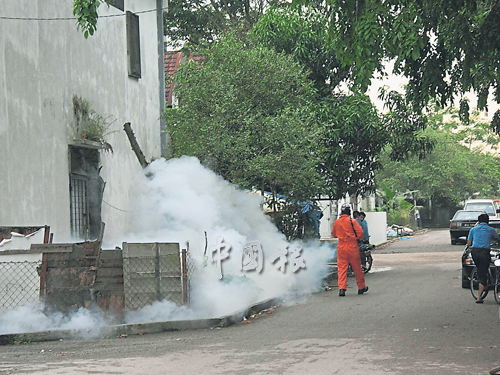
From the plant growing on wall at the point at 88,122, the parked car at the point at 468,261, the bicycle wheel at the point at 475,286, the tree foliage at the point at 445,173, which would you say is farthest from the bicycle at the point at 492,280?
the tree foliage at the point at 445,173

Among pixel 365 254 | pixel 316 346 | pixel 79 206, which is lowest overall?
pixel 316 346

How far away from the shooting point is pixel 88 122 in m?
15.4

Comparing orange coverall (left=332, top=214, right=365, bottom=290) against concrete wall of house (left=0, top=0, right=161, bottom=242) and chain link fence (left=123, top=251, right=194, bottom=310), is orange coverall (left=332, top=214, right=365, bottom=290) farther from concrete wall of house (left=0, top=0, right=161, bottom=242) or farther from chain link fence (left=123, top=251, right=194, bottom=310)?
concrete wall of house (left=0, top=0, right=161, bottom=242)

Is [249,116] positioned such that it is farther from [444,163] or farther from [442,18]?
[444,163]

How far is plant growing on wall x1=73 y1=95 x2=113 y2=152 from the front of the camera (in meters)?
15.0

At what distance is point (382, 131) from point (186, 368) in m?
13.9

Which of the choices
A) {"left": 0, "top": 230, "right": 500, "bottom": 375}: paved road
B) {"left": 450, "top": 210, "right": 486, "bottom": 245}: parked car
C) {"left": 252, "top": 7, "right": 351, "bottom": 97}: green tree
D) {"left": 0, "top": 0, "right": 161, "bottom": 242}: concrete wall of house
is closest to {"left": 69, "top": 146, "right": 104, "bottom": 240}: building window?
{"left": 0, "top": 0, "right": 161, "bottom": 242}: concrete wall of house

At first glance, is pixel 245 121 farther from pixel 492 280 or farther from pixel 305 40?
pixel 305 40

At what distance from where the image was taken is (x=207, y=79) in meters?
16.3

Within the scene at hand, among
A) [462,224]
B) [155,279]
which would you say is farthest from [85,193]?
[462,224]

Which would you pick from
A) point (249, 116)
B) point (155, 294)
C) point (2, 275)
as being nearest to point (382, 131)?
point (249, 116)

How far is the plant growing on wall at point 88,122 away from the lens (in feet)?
49.4

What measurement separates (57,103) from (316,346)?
8.13 m

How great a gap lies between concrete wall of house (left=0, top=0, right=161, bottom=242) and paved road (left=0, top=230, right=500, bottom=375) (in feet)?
14.3
